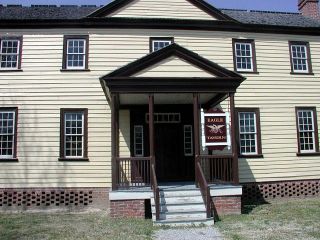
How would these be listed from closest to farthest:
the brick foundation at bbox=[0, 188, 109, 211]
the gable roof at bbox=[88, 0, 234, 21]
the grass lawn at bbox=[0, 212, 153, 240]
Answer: the grass lawn at bbox=[0, 212, 153, 240] → the brick foundation at bbox=[0, 188, 109, 211] → the gable roof at bbox=[88, 0, 234, 21]

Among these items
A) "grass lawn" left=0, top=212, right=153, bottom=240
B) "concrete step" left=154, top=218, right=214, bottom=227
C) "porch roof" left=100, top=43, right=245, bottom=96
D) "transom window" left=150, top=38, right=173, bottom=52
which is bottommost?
"grass lawn" left=0, top=212, right=153, bottom=240

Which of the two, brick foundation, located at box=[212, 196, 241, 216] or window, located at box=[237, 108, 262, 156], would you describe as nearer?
brick foundation, located at box=[212, 196, 241, 216]

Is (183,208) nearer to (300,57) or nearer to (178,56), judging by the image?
(178,56)

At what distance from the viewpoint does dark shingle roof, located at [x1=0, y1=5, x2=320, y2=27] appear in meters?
15.6

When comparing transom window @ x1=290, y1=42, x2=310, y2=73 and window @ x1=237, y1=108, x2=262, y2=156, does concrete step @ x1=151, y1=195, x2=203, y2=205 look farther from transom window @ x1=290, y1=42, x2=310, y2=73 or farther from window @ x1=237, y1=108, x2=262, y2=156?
transom window @ x1=290, y1=42, x2=310, y2=73

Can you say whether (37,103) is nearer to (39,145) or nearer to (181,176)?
(39,145)

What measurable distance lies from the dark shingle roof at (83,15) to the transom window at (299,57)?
951 mm

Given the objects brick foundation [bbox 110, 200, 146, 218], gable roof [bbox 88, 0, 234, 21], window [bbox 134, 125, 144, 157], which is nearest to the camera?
brick foundation [bbox 110, 200, 146, 218]

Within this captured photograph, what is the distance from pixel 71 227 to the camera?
35.5ft

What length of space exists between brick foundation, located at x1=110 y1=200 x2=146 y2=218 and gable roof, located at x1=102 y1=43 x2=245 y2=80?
408 centimetres

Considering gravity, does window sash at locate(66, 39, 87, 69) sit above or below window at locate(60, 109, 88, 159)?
above

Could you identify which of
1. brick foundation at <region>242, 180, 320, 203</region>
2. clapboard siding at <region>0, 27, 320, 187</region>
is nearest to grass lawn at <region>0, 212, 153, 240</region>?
clapboard siding at <region>0, 27, 320, 187</region>

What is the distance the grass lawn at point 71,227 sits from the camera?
9.55 meters

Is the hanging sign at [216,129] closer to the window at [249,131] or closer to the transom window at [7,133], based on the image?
the window at [249,131]
